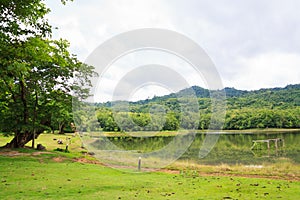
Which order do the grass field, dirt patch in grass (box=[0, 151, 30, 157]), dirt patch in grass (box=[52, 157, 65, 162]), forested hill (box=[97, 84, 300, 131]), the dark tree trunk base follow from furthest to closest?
the dark tree trunk base → dirt patch in grass (box=[0, 151, 30, 157]) → dirt patch in grass (box=[52, 157, 65, 162]) → forested hill (box=[97, 84, 300, 131]) → the grass field

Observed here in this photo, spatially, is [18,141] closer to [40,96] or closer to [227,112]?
[40,96]

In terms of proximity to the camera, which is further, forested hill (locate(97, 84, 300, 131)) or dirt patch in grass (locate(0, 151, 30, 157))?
dirt patch in grass (locate(0, 151, 30, 157))

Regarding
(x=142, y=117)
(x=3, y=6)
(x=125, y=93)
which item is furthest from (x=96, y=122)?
(x=3, y=6)

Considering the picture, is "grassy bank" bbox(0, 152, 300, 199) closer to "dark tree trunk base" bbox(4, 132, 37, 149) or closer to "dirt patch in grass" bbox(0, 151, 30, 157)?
"dirt patch in grass" bbox(0, 151, 30, 157)

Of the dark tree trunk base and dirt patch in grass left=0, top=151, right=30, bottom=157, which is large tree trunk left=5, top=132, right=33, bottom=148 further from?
dirt patch in grass left=0, top=151, right=30, bottom=157

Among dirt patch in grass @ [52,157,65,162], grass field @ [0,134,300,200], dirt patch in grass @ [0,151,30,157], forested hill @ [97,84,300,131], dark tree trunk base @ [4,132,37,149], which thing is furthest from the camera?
dark tree trunk base @ [4,132,37,149]

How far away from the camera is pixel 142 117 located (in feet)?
45.2

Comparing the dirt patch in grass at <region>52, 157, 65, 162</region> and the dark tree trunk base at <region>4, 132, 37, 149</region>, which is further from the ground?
the dark tree trunk base at <region>4, 132, 37, 149</region>

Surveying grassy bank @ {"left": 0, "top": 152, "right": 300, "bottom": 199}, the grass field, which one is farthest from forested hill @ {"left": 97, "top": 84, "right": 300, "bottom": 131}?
grassy bank @ {"left": 0, "top": 152, "right": 300, "bottom": 199}

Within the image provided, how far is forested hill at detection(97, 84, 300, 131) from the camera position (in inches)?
529

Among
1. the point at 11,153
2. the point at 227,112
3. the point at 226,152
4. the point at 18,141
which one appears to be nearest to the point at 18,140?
the point at 18,141

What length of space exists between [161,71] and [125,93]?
69.8 inches

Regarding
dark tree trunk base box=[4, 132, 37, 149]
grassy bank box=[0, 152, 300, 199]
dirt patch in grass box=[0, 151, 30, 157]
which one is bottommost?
grassy bank box=[0, 152, 300, 199]

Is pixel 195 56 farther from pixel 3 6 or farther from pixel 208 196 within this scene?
pixel 3 6
